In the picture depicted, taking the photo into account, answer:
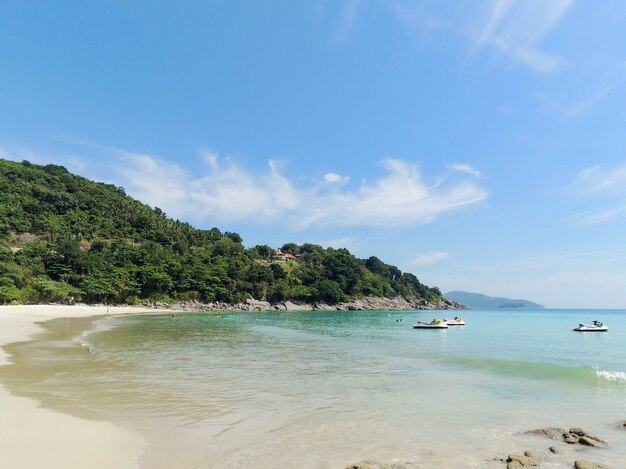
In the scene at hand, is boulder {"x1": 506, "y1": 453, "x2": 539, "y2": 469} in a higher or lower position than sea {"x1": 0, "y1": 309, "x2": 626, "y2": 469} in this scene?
higher

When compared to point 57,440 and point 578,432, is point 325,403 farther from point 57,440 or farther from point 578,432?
point 57,440

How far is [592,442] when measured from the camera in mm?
8953

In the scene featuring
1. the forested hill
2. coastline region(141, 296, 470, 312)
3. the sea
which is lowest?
the sea

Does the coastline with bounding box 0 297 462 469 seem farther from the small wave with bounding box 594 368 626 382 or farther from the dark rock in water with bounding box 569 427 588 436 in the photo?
the small wave with bounding box 594 368 626 382

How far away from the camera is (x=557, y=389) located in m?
15.6

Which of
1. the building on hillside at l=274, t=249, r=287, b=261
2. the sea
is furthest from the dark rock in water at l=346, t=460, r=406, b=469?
the building on hillside at l=274, t=249, r=287, b=261

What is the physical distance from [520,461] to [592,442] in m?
2.72

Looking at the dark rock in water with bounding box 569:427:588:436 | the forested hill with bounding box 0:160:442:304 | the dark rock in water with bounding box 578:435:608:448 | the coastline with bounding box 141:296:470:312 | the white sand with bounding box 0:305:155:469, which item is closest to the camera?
the white sand with bounding box 0:305:155:469

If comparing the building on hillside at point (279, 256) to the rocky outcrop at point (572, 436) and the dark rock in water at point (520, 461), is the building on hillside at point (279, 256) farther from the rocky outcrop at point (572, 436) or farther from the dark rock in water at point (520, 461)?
the dark rock in water at point (520, 461)

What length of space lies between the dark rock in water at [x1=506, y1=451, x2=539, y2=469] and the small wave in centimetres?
1422

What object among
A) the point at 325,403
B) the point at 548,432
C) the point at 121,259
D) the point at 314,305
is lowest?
the point at 325,403

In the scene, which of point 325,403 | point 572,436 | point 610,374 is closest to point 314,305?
point 610,374

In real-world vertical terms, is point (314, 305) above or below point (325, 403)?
above

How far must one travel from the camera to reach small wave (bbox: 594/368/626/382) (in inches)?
722
